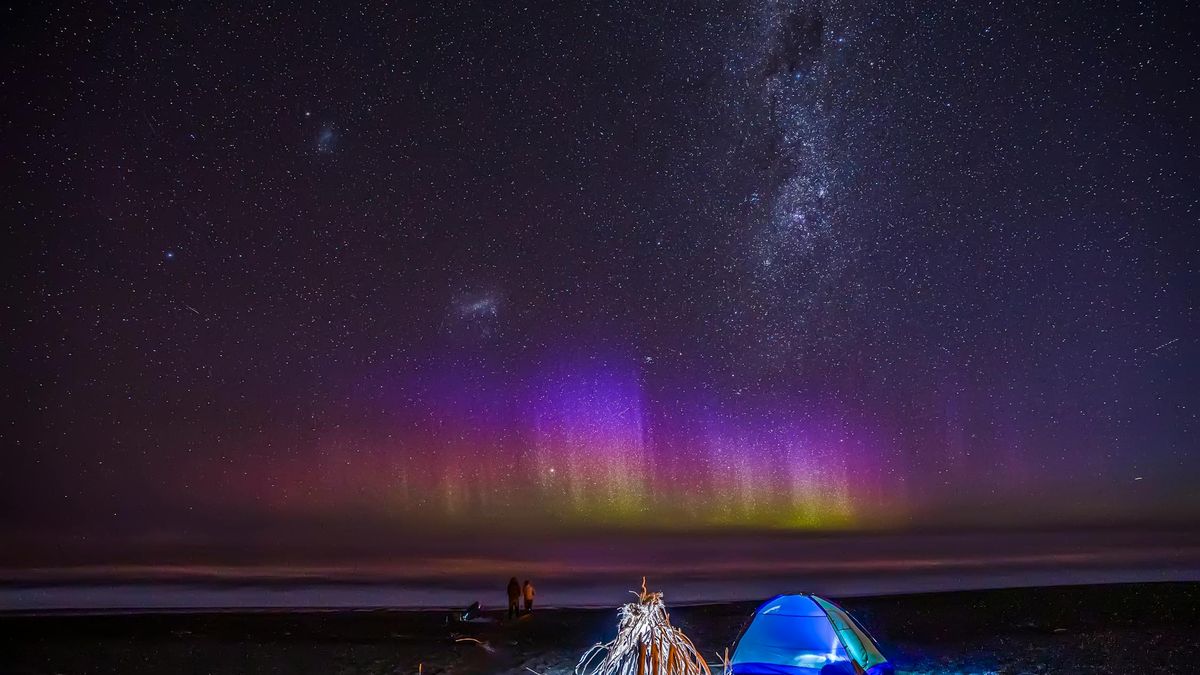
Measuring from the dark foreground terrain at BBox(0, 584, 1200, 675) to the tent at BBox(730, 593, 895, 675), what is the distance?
1800 millimetres

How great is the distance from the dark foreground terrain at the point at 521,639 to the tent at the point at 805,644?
1800 mm

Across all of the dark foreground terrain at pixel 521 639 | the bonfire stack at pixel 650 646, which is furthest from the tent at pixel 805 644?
the bonfire stack at pixel 650 646

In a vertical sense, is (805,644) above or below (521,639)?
above

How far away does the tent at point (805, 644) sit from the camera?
13.4 m

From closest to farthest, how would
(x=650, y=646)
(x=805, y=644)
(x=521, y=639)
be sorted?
(x=650, y=646) → (x=805, y=644) → (x=521, y=639)

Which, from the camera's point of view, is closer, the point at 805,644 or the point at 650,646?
the point at 650,646

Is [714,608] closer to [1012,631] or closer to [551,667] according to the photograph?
[1012,631]

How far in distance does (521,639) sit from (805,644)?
9077 mm

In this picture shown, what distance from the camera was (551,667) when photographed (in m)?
16.2

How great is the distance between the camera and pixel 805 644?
13766 millimetres

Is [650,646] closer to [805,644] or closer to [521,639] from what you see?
[805,644]

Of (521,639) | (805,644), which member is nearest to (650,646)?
(805,644)

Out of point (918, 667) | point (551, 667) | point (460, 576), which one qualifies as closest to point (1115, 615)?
point (918, 667)

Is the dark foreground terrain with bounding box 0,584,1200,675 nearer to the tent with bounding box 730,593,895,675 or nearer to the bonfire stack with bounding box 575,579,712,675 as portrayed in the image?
the tent with bounding box 730,593,895,675
